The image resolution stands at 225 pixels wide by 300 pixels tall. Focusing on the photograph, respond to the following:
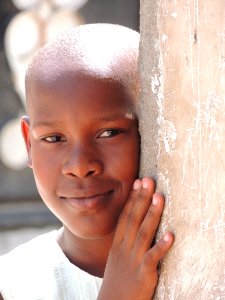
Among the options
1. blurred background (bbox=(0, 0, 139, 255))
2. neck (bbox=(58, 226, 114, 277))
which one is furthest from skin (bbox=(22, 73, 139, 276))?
blurred background (bbox=(0, 0, 139, 255))

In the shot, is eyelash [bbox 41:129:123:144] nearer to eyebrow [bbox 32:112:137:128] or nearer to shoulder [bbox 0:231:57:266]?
eyebrow [bbox 32:112:137:128]

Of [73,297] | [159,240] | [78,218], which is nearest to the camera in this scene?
[159,240]

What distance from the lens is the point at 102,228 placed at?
229 centimetres

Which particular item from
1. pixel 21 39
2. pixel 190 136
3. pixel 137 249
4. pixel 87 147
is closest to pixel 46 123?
pixel 87 147

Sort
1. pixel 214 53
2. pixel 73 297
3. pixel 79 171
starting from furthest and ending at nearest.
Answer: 1. pixel 73 297
2. pixel 79 171
3. pixel 214 53

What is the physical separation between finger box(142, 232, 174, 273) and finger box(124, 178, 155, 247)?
95 millimetres

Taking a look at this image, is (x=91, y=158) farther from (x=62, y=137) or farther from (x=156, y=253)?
(x=156, y=253)

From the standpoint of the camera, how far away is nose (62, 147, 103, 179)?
2.15 meters

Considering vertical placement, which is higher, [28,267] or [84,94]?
[84,94]

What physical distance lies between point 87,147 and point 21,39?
3526 mm

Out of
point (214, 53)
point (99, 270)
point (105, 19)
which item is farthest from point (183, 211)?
point (105, 19)

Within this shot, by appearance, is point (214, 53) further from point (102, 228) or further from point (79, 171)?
point (102, 228)

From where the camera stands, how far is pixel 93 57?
2.32m

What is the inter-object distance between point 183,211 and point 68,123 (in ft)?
1.63
